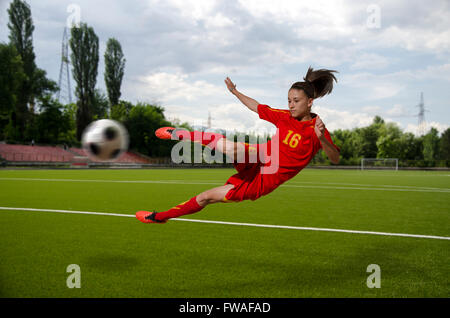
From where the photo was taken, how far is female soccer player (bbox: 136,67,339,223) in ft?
13.5

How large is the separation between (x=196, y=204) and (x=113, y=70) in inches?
1772

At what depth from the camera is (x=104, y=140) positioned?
4.55m

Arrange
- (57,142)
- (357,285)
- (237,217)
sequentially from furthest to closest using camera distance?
(57,142) < (237,217) < (357,285)

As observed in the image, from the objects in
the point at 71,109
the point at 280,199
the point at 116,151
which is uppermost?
the point at 71,109

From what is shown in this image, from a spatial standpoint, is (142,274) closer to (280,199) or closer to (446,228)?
(446,228)

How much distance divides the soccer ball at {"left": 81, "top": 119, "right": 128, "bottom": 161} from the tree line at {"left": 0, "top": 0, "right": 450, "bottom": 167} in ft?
84.8

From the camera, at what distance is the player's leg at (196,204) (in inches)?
177

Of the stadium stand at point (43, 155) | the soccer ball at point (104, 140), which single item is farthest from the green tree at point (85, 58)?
the soccer ball at point (104, 140)

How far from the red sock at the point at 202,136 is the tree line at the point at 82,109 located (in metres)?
26.3

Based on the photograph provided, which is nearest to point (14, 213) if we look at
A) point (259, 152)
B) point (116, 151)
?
point (116, 151)

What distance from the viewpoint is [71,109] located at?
6825cm

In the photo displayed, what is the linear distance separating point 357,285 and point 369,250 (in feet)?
6.38

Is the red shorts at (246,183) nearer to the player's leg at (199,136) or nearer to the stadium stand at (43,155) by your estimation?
the player's leg at (199,136)

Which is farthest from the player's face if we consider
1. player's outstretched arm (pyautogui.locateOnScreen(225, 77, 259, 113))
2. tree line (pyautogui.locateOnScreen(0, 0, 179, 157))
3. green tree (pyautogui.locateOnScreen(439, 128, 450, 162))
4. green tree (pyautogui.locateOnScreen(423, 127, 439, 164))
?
green tree (pyautogui.locateOnScreen(439, 128, 450, 162))
